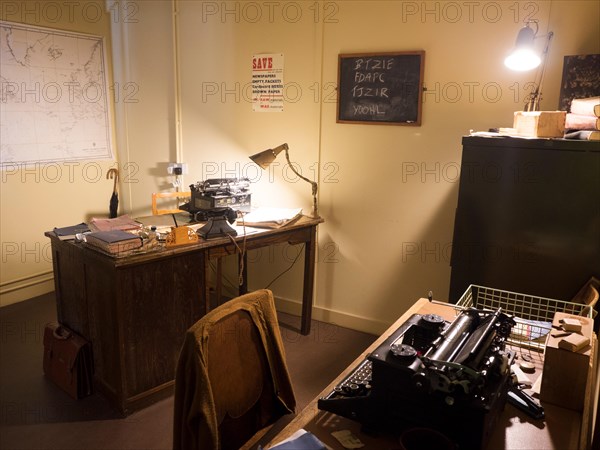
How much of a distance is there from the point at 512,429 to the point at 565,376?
214mm

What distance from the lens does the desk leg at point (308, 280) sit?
349 centimetres

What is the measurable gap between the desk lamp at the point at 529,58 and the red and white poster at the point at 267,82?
1.58 m

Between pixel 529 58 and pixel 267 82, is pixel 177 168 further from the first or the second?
pixel 529 58

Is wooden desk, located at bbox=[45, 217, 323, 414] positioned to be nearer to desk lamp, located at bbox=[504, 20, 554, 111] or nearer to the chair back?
the chair back

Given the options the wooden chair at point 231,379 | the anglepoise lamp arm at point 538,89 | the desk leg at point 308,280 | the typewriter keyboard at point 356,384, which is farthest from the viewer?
the desk leg at point 308,280

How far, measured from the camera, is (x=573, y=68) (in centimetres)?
256

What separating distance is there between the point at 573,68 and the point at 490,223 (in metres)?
1.05

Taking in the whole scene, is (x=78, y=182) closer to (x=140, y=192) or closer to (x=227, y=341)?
(x=140, y=192)

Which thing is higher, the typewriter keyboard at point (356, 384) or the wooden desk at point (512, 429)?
the typewriter keyboard at point (356, 384)

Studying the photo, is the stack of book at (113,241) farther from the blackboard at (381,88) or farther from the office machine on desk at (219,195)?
the blackboard at (381,88)

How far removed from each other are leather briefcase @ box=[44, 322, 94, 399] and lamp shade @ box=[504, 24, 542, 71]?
2.66 metres

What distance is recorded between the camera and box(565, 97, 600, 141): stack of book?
204 cm

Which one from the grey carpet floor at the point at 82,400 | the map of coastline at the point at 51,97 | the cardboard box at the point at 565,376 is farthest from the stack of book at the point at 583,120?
the map of coastline at the point at 51,97

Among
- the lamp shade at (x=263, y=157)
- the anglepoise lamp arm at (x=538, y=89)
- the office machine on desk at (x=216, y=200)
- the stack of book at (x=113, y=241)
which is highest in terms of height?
the anglepoise lamp arm at (x=538, y=89)
